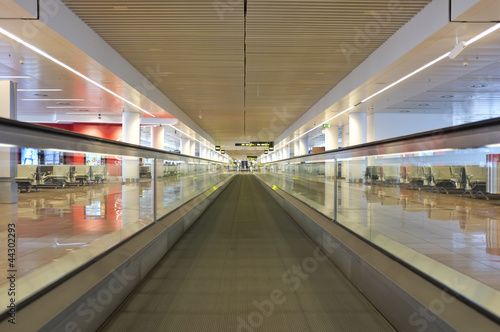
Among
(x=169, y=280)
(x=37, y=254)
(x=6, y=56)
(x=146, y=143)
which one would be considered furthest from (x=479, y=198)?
(x=146, y=143)

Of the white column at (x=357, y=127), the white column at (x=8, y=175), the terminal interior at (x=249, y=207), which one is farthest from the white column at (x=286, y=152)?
the white column at (x=8, y=175)

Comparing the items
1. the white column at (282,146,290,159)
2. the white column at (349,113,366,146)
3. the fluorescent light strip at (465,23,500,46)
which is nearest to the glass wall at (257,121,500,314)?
the fluorescent light strip at (465,23,500,46)

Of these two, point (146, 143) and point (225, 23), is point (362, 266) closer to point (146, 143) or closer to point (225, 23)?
point (225, 23)

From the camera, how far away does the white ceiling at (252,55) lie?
720 centimetres

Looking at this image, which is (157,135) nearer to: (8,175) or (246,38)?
(246,38)

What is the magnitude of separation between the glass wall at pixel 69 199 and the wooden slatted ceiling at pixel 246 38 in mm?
3965

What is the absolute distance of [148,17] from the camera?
7617 millimetres

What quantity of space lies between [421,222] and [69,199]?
5.16 metres

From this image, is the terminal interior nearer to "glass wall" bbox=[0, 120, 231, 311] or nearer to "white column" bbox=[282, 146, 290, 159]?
"glass wall" bbox=[0, 120, 231, 311]

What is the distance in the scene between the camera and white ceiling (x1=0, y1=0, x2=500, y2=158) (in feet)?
23.6

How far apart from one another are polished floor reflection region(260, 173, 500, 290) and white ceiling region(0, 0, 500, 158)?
12.7 ft

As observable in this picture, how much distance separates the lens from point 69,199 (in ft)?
15.3

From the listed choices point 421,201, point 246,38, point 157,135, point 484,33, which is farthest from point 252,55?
point 157,135

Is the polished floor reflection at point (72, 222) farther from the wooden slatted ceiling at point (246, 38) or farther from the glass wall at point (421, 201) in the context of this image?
the wooden slatted ceiling at point (246, 38)
